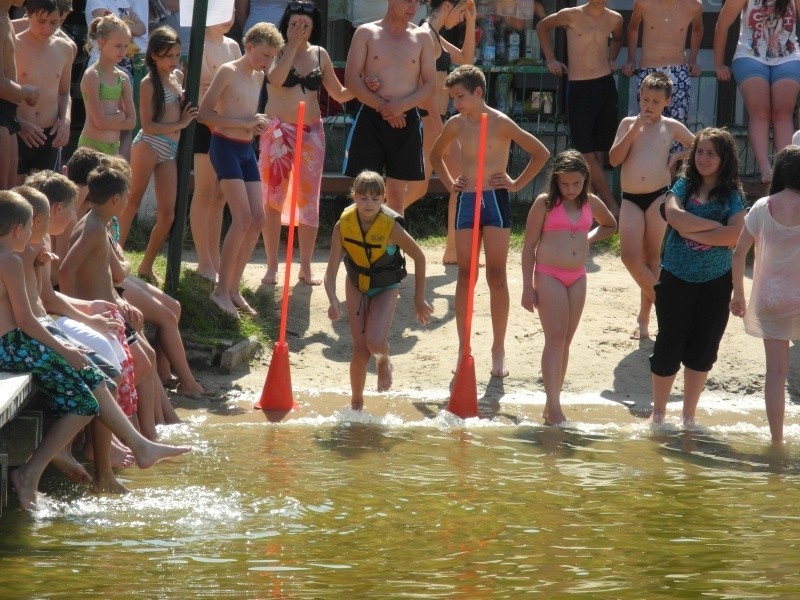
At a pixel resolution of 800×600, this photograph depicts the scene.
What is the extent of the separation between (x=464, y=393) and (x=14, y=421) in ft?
9.27

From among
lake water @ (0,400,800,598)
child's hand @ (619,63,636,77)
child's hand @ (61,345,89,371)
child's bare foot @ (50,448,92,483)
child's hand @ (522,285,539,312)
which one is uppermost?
child's hand @ (619,63,636,77)

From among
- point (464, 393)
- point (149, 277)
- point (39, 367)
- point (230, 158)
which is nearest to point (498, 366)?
point (464, 393)

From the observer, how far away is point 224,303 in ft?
29.5

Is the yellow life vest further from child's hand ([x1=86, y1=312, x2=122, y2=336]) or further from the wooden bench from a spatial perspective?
the wooden bench

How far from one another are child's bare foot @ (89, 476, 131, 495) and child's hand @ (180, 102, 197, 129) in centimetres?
329

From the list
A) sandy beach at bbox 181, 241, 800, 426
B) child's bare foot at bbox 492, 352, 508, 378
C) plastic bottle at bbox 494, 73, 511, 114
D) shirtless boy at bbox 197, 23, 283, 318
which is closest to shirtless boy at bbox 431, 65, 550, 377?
child's bare foot at bbox 492, 352, 508, 378

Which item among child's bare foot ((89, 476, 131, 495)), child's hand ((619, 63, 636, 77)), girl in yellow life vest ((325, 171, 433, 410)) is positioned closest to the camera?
child's bare foot ((89, 476, 131, 495))

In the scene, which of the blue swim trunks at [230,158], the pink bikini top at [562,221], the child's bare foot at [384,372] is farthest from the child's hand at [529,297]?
the blue swim trunks at [230,158]

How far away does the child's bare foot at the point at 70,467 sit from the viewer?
615 cm

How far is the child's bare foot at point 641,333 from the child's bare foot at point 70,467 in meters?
4.37

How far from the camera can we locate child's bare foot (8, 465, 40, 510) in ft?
18.7

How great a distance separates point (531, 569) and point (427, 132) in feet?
19.5

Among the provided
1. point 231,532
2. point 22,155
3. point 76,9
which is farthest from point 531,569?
point 76,9

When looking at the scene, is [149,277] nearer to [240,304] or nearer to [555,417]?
[240,304]
